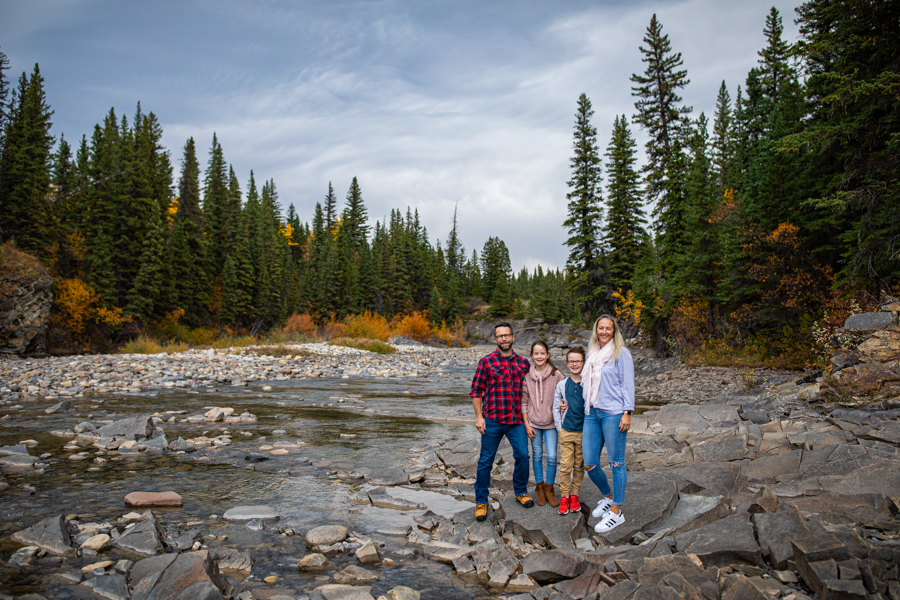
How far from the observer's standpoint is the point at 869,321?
986 centimetres

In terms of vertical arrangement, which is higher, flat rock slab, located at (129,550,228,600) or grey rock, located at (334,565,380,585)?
flat rock slab, located at (129,550,228,600)

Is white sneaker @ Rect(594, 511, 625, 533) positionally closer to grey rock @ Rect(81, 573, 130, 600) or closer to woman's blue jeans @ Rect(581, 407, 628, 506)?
woman's blue jeans @ Rect(581, 407, 628, 506)

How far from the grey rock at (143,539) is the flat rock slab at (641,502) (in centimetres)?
379

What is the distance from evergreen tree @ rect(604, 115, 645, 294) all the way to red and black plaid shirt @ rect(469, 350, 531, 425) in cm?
2772

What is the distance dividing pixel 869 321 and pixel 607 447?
904 cm

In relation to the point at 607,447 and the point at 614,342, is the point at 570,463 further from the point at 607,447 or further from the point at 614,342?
the point at 614,342

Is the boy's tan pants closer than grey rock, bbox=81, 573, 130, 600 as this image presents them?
No

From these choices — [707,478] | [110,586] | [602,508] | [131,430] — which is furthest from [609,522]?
[131,430]

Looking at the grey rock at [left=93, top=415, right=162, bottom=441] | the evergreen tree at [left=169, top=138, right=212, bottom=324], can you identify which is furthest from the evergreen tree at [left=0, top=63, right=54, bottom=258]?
the grey rock at [left=93, top=415, right=162, bottom=441]

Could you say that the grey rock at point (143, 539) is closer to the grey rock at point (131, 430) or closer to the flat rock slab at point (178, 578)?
the flat rock slab at point (178, 578)

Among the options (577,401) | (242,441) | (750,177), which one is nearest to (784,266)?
(750,177)

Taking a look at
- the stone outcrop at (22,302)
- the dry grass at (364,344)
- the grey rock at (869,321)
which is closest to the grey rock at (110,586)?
the grey rock at (869,321)

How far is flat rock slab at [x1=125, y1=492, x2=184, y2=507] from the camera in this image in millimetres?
4961

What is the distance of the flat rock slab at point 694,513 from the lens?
4.19 metres
